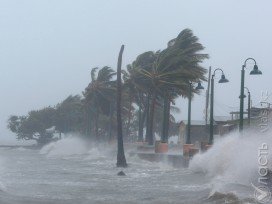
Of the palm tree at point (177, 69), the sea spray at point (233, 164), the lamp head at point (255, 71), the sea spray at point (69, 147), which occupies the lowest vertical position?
the sea spray at point (69, 147)

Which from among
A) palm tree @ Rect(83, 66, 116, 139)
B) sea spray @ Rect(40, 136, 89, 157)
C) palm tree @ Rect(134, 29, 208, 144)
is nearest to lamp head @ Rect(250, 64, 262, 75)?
palm tree @ Rect(134, 29, 208, 144)

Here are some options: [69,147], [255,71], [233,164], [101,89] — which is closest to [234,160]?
[233,164]

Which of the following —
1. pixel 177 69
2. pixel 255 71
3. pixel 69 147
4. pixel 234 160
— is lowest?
pixel 69 147

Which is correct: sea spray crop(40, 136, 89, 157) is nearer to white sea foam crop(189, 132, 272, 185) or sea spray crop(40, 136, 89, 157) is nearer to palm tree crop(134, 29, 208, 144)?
palm tree crop(134, 29, 208, 144)

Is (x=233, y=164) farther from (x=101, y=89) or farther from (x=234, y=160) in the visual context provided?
(x=101, y=89)

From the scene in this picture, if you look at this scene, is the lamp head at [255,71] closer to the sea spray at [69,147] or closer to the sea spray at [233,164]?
the sea spray at [233,164]

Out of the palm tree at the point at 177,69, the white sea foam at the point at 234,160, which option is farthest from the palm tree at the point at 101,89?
the white sea foam at the point at 234,160

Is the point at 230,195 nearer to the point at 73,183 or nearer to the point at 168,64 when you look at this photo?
the point at 73,183

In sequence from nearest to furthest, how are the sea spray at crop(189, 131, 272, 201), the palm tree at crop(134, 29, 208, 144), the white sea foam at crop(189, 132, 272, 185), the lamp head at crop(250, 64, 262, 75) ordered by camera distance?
the sea spray at crop(189, 131, 272, 201)
the white sea foam at crop(189, 132, 272, 185)
the lamp head at crop(250, 64, 262, 75)
the palm tree at crop(134, 29, 208, 144)

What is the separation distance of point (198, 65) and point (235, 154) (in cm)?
2553

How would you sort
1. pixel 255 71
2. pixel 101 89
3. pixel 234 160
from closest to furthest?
pixel 234 160 < pixel 255 71 < pixel 101 89

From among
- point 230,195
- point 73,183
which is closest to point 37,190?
point 73,183

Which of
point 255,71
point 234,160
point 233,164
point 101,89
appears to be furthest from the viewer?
point 101,89

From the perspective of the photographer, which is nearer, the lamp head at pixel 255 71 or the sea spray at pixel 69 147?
the lamp head at pixel 255 71
